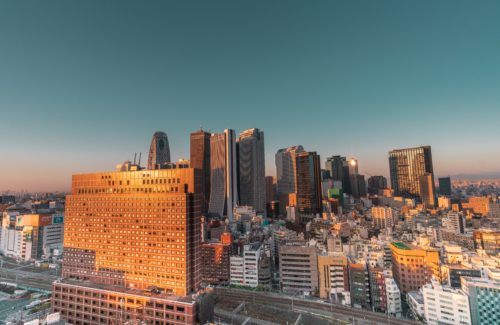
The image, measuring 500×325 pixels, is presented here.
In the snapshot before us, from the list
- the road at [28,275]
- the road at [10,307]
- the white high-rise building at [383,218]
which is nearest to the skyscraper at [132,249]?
the road at [10,307]

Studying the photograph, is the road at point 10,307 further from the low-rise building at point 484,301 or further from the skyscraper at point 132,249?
the low-rise building at point 484,301

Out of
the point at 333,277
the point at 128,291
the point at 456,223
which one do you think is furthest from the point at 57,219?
the point at 456,223

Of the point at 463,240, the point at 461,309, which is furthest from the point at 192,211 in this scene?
the point at 463,240

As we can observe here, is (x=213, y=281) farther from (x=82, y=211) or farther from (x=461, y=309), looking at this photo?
(x=461, y=309)

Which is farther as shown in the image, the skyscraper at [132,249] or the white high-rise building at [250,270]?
the white high-rise building at [250,270]

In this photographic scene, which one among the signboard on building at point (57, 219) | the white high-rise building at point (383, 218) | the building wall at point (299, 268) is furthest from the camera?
the white high-rise building at point (383, 218)

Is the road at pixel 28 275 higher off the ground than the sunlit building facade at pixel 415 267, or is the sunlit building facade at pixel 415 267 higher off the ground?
the sunlit building facade at pixel 415 267

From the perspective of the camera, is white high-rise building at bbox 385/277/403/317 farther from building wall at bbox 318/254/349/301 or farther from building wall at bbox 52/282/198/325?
building wall at bbox 52/282/198/325

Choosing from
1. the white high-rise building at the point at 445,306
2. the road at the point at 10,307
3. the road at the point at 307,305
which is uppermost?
the white high-rise building at the point at 445,306
